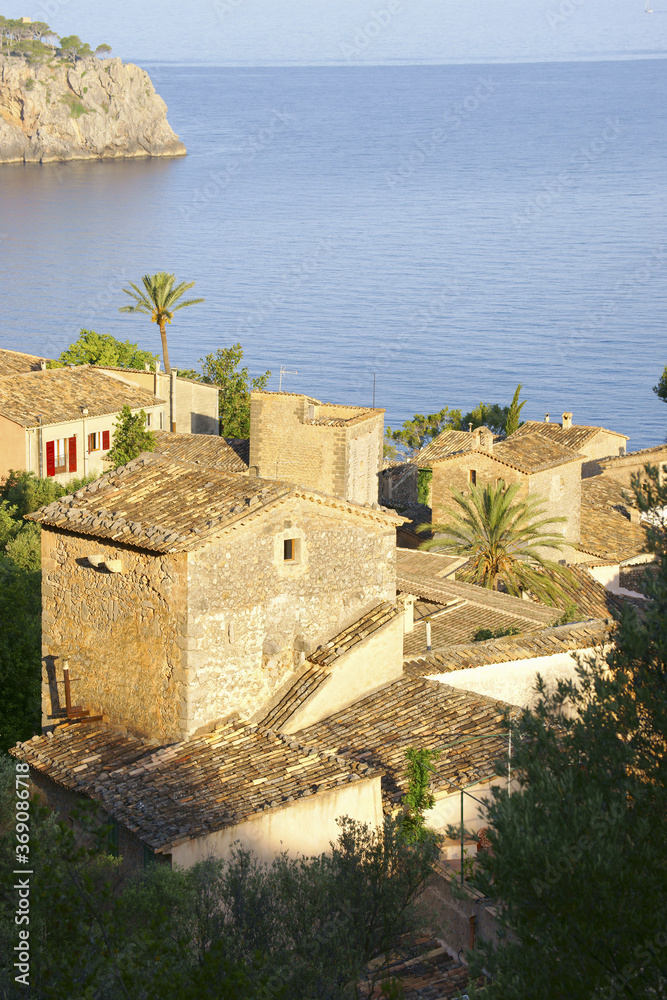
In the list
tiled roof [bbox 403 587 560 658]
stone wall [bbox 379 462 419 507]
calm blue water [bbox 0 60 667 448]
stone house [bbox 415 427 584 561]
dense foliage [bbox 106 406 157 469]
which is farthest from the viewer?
calm blue water [bbox 0 60 667 448]

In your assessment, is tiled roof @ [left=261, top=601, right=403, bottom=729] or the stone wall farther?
the stone wall

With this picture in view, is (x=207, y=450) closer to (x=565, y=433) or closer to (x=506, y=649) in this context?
(x=565, y=433)

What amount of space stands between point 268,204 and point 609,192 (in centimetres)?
5306

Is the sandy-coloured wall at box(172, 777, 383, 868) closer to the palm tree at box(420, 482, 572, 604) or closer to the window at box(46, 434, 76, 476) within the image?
the palm tree at box(420, 482, 572, 604)

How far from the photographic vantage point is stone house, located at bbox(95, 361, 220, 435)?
49.1 metres

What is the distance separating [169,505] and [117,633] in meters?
1.77

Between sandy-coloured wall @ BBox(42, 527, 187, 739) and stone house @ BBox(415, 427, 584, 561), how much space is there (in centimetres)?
2128

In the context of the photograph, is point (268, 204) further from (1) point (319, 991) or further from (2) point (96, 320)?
(1) point (319, 991)

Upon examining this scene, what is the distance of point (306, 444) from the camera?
35.5 meters

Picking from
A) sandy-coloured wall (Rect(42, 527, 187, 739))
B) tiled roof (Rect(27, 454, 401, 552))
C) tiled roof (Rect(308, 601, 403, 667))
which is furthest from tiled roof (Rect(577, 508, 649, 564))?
sandy-coloured wall (Rect(42, 527, 187, 739))

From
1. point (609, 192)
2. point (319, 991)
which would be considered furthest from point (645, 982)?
point (609, 192)

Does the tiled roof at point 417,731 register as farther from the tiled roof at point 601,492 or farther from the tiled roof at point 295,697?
the tiled roof at point 601,492

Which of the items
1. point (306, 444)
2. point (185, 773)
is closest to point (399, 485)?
point (306, 444)

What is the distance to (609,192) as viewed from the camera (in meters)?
190
